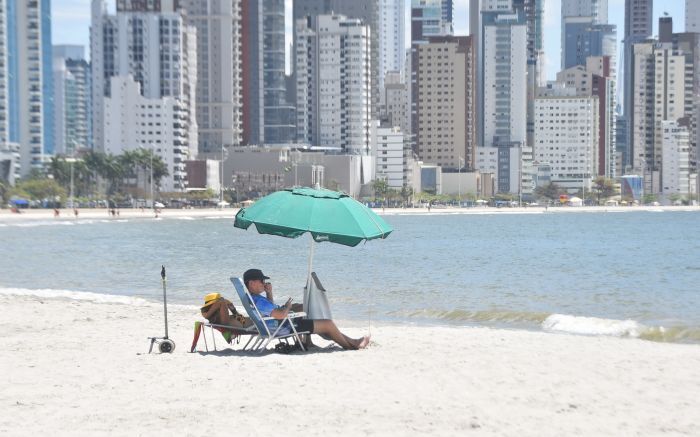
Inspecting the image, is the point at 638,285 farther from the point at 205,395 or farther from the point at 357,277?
the point at 205,395

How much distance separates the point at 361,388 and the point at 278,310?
2.79 m

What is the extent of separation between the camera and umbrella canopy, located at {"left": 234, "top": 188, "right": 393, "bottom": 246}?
14.1m

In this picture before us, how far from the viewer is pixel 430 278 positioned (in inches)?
1447

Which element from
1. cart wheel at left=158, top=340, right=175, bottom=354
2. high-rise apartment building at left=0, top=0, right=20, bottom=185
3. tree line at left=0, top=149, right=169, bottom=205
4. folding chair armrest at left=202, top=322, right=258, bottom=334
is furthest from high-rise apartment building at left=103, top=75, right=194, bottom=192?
folding chair armrest at left=202, top=322, right=258, bottom=334

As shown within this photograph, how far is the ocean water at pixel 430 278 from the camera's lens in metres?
23.1

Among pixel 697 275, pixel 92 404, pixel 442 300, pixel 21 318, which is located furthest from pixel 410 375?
pixel 697 275

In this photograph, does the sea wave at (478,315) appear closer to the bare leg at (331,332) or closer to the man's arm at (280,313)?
the bare leg at (331,332)

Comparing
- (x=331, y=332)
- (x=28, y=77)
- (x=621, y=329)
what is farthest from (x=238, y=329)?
(x=28, y=77)

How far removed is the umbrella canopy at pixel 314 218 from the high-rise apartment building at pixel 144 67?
163533 millimetres

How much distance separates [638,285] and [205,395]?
26.1 meters

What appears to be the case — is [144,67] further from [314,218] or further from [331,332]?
[314,218]

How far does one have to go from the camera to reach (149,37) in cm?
17912

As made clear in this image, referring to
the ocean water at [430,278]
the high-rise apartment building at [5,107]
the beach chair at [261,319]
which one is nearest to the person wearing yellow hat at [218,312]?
the beach chair at [261,319]

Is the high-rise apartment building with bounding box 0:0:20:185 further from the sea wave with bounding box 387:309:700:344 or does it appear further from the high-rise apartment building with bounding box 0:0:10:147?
the sea wave with bounding box 387:309:700:344
